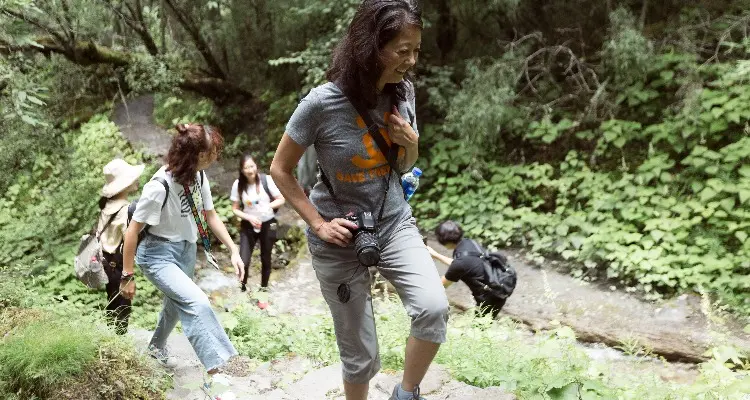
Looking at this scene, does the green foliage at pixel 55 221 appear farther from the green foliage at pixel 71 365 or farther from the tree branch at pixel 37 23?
the green foliage at pixel 71 365

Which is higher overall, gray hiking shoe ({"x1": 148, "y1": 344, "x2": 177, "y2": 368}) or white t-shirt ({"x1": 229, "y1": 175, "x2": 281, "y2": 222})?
white t-shirt ({"x1": 229, "y1": 175, "x2": 281, "y2": 222})

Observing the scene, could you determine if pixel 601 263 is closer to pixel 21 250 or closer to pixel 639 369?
pixel 639 369

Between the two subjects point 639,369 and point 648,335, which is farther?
point 648,335

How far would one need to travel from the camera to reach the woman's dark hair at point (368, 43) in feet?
6.93

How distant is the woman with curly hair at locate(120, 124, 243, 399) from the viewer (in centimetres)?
338

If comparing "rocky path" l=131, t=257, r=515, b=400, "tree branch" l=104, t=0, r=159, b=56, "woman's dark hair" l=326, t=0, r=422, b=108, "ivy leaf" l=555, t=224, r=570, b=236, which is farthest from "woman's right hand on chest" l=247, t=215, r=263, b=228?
"tree branch" l=104, t=0, r=159, b=56

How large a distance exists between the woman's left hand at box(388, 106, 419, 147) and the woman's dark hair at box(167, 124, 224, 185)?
1.58 meters

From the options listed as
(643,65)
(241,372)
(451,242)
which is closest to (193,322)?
(241,372)

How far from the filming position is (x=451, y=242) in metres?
5.23

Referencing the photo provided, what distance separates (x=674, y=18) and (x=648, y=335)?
5.35 metres

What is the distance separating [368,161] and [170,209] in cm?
172

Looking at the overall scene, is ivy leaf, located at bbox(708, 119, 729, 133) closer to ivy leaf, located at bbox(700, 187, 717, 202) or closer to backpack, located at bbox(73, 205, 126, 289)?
ivy leaf, located at bbox(700, 187, 717, 202)

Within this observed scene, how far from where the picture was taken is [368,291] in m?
2.47

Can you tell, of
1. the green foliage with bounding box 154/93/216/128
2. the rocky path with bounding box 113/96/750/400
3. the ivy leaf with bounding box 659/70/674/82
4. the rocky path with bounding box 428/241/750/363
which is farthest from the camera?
the green foliage with bounding box 154/93/216/128
